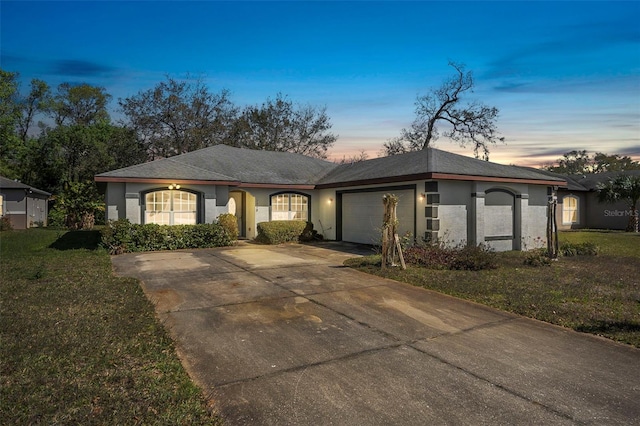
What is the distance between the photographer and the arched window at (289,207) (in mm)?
17844

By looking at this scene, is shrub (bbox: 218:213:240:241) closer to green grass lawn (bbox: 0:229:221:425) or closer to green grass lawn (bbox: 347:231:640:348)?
green grass lawn (bbox: 347:231:640:348)

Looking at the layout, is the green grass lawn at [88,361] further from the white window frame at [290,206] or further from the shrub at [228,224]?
the white window frame at [290,206]

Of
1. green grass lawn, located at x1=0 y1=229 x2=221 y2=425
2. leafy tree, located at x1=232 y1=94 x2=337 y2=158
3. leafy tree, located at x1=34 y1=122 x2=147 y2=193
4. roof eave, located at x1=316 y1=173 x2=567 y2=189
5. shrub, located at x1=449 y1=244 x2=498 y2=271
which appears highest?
leafy tree, located at x1=232 y1=94 x2=337 y2=158

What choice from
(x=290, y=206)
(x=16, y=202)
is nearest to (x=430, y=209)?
(x=290, y=206)

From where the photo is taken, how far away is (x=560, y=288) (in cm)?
770

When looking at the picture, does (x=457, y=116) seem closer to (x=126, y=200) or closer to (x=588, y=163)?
(x=126, y=200)

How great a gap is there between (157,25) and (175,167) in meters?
5.72

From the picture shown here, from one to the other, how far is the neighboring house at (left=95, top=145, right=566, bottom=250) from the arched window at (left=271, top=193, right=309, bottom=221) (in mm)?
49

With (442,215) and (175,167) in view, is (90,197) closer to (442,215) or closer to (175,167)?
(175,167)

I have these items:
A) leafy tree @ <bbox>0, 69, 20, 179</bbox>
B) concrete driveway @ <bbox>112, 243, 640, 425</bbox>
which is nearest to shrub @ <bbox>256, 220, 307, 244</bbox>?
concrete driveway @ <bbox>112, 243, 640, 425</bbox>

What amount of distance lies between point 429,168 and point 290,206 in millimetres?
7670

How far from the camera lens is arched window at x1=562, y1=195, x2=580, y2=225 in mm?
24828

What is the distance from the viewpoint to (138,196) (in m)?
14.2

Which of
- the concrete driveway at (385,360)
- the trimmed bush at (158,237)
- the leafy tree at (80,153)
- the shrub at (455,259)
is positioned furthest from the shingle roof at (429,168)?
the leafy tree at (80,153)
